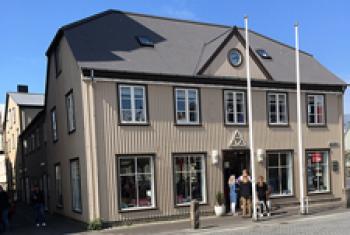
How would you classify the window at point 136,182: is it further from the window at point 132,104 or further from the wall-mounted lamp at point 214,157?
the wall-mounted lamp at point 214,157

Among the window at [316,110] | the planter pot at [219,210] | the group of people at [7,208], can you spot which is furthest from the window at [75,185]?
the window at [316,110]

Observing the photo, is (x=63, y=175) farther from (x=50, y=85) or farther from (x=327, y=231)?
(x=327, y=231)

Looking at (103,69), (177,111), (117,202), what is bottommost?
(117,202)

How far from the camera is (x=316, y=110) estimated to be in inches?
883

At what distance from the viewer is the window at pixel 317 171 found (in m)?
22.1

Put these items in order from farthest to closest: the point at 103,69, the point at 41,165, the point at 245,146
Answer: the point at 41,165, the point at 245,146, the point at 103,69

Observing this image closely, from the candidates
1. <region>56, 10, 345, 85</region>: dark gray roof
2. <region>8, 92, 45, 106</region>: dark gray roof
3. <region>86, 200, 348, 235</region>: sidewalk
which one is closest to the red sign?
<region>86, 200, 348, 235</region>: sidewalk

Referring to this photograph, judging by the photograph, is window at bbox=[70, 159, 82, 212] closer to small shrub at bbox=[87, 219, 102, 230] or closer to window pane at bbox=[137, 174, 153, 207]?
small shrub at bbox=[87, 219, 102, 230]

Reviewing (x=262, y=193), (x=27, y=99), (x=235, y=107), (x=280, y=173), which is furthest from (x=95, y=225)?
(x=27, y=99)

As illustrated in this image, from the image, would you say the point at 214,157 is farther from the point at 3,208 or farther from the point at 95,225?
the point at 3,208

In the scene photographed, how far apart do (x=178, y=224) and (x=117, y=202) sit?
7.90 ft

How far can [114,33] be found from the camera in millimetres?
19781

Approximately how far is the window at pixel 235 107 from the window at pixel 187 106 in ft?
5.00

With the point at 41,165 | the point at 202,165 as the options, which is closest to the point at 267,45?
the point at 202,165
